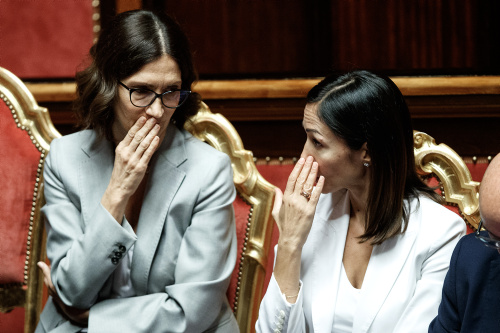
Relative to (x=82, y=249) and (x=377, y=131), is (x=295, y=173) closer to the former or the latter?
(x=377, y=131)

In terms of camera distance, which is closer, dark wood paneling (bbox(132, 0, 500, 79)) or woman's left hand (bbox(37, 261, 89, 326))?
woman's left hand (bbox(37, 261, 89, 326))

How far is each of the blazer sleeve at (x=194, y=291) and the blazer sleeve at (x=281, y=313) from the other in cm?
22

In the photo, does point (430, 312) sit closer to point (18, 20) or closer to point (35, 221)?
point (35, 221)

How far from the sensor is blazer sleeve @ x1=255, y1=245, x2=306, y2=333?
5.69 ft

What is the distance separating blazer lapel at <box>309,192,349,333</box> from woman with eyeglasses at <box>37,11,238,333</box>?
0.29 metres

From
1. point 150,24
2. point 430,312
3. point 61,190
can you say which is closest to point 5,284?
point 61,190

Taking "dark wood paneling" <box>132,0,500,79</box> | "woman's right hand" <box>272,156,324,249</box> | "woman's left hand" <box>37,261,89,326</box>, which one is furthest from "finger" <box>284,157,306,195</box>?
"dark wood paneling" <box>132,0,500,79</box>

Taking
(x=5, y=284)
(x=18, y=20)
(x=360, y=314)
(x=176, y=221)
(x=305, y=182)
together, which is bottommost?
(x=5, y=284)

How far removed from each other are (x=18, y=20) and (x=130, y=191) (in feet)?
4.30

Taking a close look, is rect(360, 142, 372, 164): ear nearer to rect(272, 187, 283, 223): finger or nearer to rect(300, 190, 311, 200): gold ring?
rect(300, 190, 311, 200): gold ring

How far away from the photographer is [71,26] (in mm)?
2834

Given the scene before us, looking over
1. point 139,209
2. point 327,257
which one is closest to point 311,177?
point 327,257

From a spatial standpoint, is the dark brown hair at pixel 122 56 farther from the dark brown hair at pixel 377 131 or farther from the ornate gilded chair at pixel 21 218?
the dark brown hair at pixel 377 131

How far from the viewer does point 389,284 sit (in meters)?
1.71
